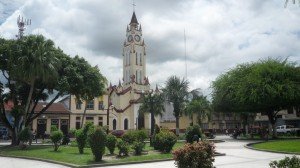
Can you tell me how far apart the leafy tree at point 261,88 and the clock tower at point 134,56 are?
134ft

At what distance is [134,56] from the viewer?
8788 centimetres

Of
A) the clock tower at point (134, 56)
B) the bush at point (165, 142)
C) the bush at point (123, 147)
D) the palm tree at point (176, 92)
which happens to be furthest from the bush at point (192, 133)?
the clock tower at point (134, 56)

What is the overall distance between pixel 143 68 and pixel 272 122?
47947 mm

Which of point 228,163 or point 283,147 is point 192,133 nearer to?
point 283,147

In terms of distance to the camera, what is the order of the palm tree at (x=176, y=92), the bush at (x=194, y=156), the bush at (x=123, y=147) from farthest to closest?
the palm tree at (x=176, y=92) → the bush at (x=123, y=147) → the bush at (x=194, y=156)

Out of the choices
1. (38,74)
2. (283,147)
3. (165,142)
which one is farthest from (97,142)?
(38,74)

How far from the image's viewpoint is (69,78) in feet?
123

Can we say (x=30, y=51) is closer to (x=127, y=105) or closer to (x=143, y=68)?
(x=127, y=105)

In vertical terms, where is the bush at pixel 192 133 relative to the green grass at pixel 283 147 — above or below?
above

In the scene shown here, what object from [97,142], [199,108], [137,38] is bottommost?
[97,142]

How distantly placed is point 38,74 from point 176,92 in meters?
25.8

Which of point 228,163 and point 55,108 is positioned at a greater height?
point 55,108

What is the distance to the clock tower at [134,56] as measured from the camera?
285 feet

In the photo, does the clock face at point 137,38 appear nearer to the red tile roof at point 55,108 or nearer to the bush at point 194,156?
the red tile roof at point 55,108
